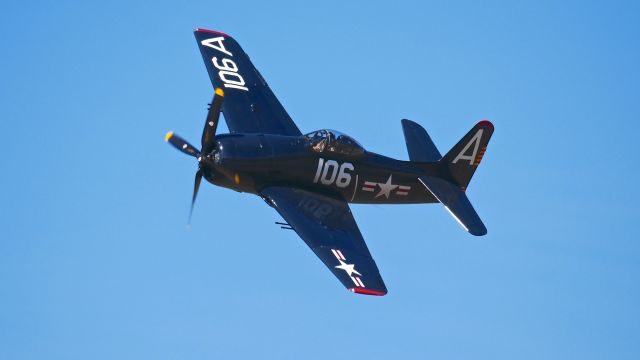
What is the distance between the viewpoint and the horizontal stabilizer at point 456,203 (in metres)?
33.5

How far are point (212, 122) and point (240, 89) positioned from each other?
5456mm

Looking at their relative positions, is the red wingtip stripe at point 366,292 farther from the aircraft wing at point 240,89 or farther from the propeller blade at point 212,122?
the aircraft wing at point 240,89

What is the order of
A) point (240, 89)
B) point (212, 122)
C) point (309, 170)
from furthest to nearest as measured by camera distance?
point (240, 89) → point (309, 170) → point (212, 122)

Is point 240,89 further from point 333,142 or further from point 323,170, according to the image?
point 323,170

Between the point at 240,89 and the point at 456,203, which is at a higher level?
the point at 240,89

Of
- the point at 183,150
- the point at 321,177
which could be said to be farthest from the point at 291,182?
the point at 183,150

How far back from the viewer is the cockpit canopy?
33.8 m

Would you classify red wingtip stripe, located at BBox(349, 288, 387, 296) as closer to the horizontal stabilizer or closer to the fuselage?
the horizontal stabilizer

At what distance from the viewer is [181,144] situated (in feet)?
108

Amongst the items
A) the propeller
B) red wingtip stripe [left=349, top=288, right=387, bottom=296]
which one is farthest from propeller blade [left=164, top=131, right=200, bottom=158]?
red wingtip stripe [left=349, top=288, right=387, bottom=296]

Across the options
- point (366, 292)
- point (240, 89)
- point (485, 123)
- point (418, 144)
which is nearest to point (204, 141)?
point (240, 89)

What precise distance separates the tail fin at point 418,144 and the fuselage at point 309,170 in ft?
2.07

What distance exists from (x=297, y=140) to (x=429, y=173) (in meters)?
4.51

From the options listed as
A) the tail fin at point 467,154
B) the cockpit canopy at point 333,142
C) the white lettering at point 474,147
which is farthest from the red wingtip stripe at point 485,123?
the cockpit canopy at point 333,142
